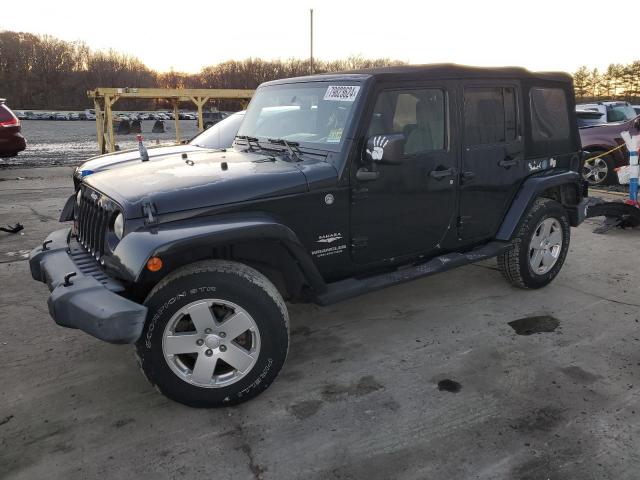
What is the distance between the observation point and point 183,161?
3777mm

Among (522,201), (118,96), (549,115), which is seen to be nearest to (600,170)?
(549,115)

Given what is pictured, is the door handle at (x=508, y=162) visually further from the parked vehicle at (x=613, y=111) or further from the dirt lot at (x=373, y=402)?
the parked vehicle at (x=613, y=111)

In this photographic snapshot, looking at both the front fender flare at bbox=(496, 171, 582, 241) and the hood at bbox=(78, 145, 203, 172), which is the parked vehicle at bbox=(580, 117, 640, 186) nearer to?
the front fender flare at bbox=(496, 171, 582, 241)

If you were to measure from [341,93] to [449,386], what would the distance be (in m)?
2.08

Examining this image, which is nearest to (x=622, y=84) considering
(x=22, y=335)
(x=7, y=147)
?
(x=7, y=147)

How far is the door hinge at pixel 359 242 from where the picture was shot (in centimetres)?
350

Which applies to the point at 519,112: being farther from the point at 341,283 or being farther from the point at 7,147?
the point at 7,147

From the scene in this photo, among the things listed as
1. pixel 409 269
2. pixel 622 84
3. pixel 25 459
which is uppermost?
pixel 622 84

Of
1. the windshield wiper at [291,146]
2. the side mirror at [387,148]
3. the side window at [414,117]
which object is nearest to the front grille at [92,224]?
the windshield wiper at [291,146]

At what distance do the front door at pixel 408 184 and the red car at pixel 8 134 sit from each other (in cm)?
1095

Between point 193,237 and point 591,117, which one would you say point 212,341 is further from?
point 591,117

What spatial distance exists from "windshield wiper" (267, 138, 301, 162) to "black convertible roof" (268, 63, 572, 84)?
1.83ft

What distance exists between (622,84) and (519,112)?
6522 centimetres

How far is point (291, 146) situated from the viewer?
12.0ft
